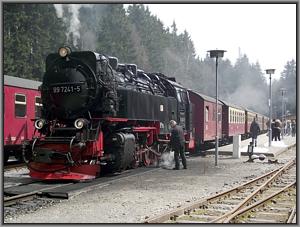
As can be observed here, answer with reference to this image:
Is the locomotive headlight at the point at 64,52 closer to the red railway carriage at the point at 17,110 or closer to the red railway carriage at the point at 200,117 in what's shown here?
the red railway carriage at the point at 17,110

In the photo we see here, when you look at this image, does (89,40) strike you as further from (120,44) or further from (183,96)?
(183,96)

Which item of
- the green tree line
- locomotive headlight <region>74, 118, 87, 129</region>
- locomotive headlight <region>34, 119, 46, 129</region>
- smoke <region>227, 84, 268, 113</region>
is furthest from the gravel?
smoke <region>227, 84, 268, 113</region>

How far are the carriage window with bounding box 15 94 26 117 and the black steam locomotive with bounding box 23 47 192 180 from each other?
10.4 ft

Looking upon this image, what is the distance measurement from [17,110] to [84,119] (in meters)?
4.68

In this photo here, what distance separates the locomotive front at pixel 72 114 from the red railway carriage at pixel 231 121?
15.5 m

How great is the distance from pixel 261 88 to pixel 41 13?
31774mm

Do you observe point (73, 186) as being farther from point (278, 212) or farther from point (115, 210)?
point (278, 212)

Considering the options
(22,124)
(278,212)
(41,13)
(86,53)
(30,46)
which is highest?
(41,13)

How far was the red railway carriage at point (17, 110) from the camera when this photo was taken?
13.6 metres

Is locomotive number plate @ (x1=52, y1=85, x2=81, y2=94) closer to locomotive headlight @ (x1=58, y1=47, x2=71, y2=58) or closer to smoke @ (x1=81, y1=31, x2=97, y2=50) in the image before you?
locomotive headlight @ (x1=58, y1=47, x2=71, y2=58)

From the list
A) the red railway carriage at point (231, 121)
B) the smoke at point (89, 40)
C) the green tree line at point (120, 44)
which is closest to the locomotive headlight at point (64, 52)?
the red railway carriage at point (231, 121)

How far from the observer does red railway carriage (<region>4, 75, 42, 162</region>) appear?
44.7ft

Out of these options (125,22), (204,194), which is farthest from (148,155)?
(125,22)

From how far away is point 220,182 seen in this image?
1083 centimetres
